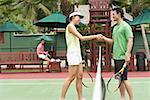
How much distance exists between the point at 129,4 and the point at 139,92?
52.4 feet

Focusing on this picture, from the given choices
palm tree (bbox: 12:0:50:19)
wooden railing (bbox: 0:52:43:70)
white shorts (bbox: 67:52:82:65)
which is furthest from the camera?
palm tree (bbox: 12:0:50:19)

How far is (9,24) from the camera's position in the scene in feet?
77.8

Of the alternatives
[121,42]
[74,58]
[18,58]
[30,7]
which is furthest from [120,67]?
[30,7]

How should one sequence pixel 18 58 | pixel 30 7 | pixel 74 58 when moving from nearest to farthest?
pixel 74 58
pixel 18 58
pixel 30 7

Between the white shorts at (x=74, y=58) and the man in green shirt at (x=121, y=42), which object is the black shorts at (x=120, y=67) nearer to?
the man in green shirt at (x=121, y=42)

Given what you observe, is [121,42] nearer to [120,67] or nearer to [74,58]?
[120,67]

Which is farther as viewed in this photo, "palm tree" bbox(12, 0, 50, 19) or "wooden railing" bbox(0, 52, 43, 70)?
"palm tree" bbox(12, 0, 50, 19)

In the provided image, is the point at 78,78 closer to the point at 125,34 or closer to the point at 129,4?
the point at 125,34

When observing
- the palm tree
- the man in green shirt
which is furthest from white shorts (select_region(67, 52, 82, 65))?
the palm tree

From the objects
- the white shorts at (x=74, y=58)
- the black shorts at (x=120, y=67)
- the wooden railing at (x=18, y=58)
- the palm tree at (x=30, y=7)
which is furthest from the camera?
the palm tree at (x=30, y=7)

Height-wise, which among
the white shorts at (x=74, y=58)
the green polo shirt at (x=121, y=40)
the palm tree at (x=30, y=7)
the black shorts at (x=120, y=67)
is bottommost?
the black shorts at (x=120, y=67)

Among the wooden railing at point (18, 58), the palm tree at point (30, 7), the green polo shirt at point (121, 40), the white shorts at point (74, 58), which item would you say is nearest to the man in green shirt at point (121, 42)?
the green polo shirt at point (121, 40)

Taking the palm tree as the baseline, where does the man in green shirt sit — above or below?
below

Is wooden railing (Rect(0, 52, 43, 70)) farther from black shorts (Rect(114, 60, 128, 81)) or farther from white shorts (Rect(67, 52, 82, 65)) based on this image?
black shorts (Rect(114, 60, 128, 81))
